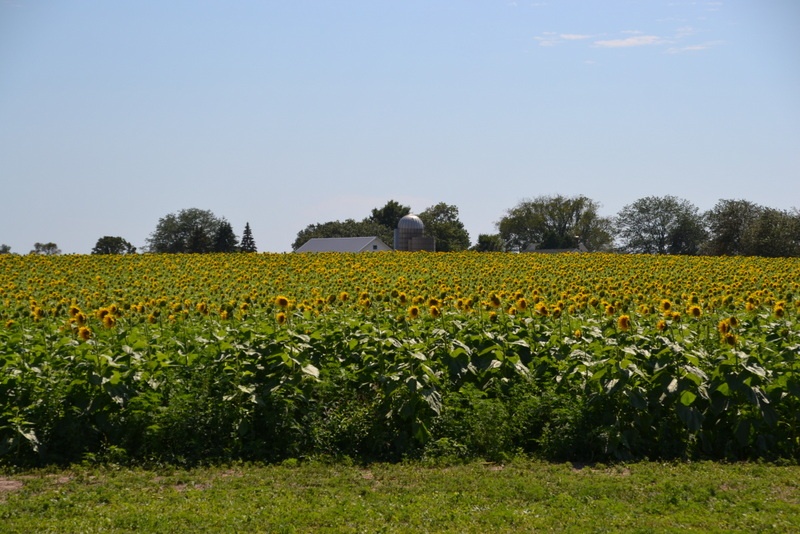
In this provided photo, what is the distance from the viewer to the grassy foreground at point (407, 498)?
270 inches

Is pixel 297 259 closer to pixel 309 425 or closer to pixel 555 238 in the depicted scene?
pixel 309 425

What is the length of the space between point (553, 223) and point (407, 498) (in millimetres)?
128974

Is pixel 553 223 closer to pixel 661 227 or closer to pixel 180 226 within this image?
pixel 661 227

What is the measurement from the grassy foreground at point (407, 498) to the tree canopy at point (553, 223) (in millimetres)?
123078

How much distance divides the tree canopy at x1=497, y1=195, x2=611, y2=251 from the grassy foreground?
123078 millimetres

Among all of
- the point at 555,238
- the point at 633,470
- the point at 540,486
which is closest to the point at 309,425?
the point at 540,486

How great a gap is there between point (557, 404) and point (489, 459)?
106 cm

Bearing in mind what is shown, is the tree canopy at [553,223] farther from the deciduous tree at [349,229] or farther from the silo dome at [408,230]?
the silo dome at [408,230]

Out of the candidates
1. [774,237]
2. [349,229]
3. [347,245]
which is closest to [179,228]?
[349,229]

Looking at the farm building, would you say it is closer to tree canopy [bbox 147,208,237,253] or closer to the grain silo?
the grain silo

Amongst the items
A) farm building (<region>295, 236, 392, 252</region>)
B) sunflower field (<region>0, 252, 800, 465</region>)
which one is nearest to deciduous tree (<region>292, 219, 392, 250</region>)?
farm building (<region>295, 236, 392, 252</region>)

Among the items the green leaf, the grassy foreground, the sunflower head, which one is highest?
the sunflower head

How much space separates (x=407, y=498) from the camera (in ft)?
24.6

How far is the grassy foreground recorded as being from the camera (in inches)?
270
